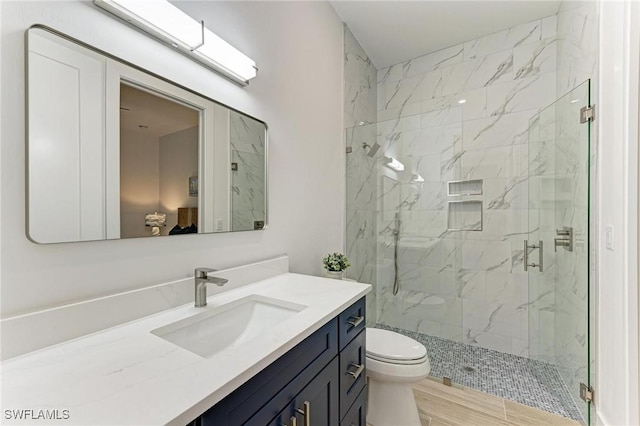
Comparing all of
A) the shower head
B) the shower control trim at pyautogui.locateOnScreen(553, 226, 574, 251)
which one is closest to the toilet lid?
the shower control trim at pyautogui.locateOnScreen(553, 226, 574, 251)

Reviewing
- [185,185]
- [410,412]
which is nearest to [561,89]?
[410,412]

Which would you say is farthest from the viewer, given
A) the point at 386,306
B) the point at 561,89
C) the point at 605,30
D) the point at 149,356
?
the point at 386,306

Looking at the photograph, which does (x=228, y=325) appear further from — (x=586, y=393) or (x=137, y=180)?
(x=586, y=393)

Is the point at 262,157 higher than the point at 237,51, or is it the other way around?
the point at 237,51

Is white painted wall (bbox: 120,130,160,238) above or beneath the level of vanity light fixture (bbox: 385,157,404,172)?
beneath

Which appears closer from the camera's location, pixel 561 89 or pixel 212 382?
pixel 212 382

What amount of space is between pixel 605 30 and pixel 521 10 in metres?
1.09

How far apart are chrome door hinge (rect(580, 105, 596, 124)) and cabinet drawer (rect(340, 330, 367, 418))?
5.55 feet

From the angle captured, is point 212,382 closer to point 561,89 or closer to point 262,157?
point 262,157

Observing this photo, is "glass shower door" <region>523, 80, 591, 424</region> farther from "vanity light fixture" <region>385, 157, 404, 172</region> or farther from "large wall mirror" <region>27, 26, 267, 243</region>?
"large wall mirror" <region>27, 26, 267, 243</region>

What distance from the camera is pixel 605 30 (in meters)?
1.46

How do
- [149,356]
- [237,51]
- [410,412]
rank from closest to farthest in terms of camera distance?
[149,356], [237,51], [410,412]

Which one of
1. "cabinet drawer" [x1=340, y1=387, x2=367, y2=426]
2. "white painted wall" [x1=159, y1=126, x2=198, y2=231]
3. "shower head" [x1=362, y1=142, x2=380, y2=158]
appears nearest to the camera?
"white painted wall" [x1=159, y1=126, x2=198, y2=231]

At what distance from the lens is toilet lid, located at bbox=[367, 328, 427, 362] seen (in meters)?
1.55
